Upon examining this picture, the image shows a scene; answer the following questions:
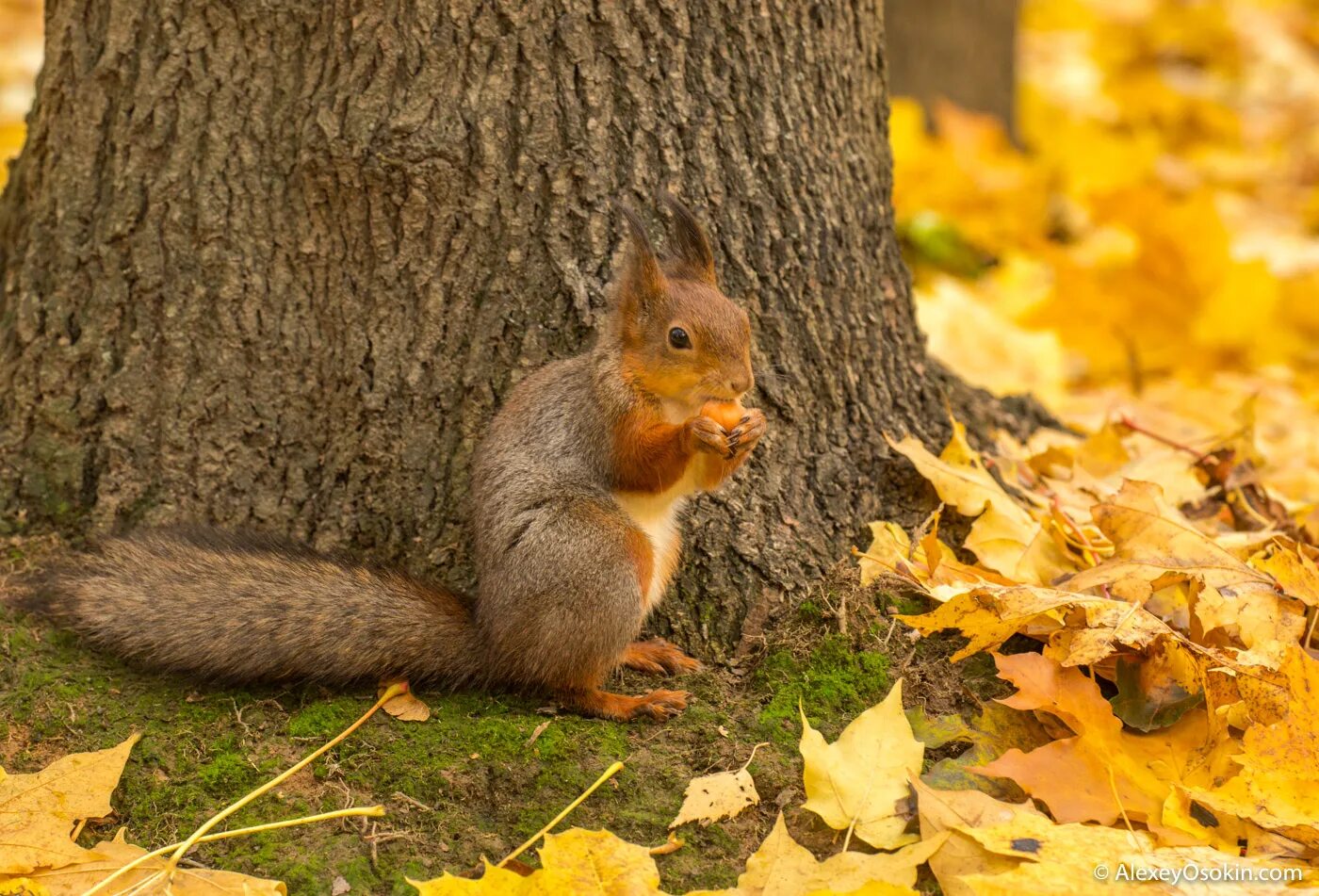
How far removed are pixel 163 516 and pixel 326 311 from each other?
22.5 inches

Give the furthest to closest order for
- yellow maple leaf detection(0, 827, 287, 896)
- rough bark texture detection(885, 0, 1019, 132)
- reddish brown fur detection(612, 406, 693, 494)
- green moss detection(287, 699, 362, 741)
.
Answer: rough bark texture detection(885, 0, 1019, 132) → reddish brown fur detection(612, 406, 693, 494) → green moss detection(287, 699, 362, 741) → yellow maple leaf detection(0, 827, 287, 896)

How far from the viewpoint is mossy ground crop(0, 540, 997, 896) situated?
2.09m

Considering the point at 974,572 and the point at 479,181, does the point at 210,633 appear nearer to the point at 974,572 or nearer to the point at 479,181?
the point at 479,181

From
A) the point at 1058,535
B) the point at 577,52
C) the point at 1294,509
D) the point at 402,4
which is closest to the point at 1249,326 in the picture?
the point at 1294,509

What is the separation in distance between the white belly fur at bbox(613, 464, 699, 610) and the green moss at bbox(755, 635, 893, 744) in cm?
27

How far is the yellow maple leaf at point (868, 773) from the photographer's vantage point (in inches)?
78.5

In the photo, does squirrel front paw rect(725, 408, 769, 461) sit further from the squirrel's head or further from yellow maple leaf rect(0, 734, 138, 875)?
yellow maple leaf rect(0, 734, 138, 875)

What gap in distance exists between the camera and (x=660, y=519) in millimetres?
2574

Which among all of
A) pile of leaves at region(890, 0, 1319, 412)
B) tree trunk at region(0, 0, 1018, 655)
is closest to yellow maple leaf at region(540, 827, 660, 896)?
tree trunk at region(0, 0, 1018, 655)

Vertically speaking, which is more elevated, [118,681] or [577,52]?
[577,52]

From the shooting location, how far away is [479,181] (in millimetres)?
2613

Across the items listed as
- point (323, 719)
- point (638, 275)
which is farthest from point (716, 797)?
point (638, 275)

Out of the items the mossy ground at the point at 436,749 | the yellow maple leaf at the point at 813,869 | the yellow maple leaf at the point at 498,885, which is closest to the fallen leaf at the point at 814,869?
the yellow maple leaf at the point at 813,869

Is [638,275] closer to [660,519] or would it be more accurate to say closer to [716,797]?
[660,519]
